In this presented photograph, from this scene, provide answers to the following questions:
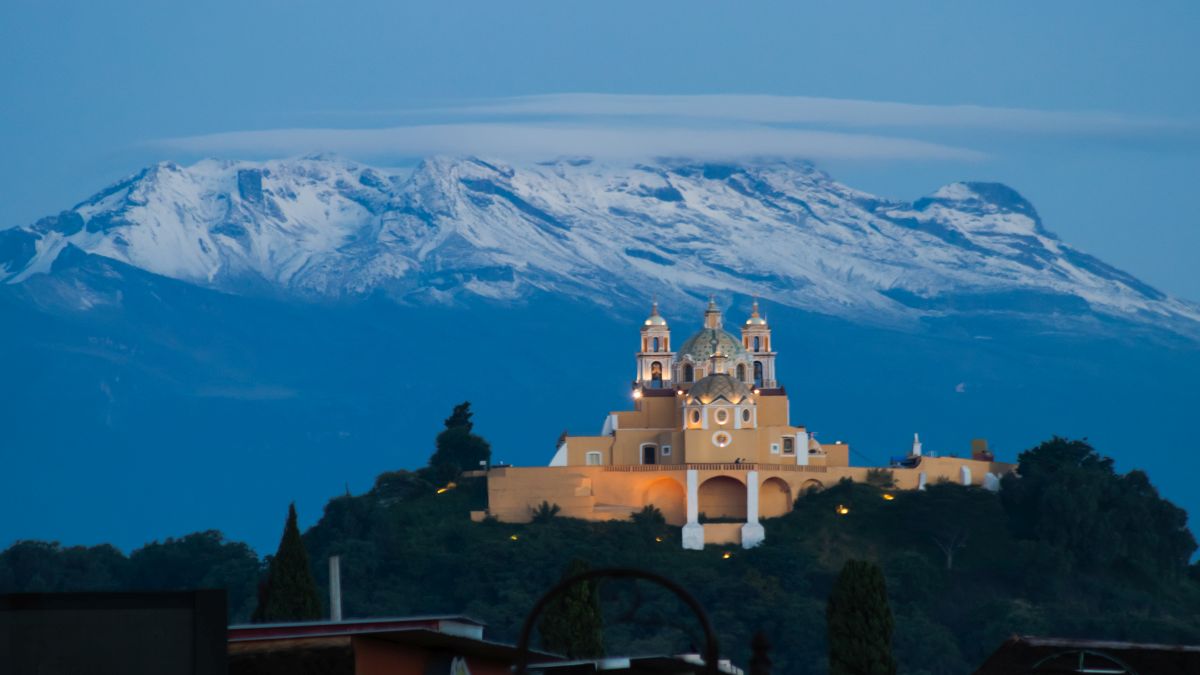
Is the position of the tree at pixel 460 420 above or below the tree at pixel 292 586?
above

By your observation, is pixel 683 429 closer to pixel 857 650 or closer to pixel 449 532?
pixel 449 532

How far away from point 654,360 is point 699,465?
30.8 feet

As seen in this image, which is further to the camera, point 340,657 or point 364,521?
point 364,521

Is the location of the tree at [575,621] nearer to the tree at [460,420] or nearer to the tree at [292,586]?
the tree at [292,586]

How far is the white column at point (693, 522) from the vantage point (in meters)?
122

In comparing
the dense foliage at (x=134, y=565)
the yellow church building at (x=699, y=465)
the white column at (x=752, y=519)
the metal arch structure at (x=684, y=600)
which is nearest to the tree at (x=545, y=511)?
the yellow church building at (x=699, y=465)

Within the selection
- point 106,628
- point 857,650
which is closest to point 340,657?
point 106,628

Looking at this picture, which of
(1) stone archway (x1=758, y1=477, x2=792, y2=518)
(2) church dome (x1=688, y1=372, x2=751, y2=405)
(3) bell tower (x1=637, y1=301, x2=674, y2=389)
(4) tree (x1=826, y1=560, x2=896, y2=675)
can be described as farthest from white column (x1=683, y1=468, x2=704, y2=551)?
(4) tree (x1=826, y1=560, x2=896, y2=675)

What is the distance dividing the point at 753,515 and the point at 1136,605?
1704 centimetres

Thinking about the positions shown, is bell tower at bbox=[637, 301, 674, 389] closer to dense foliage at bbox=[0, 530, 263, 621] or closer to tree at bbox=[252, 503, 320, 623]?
dense foliage at bbox=[0, 530, 263, 621]

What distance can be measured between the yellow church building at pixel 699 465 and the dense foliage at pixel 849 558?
80 cm

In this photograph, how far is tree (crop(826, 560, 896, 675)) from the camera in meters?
79.6

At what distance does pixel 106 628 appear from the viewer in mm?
28203

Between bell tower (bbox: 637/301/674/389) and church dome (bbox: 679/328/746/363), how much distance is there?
2.02m
